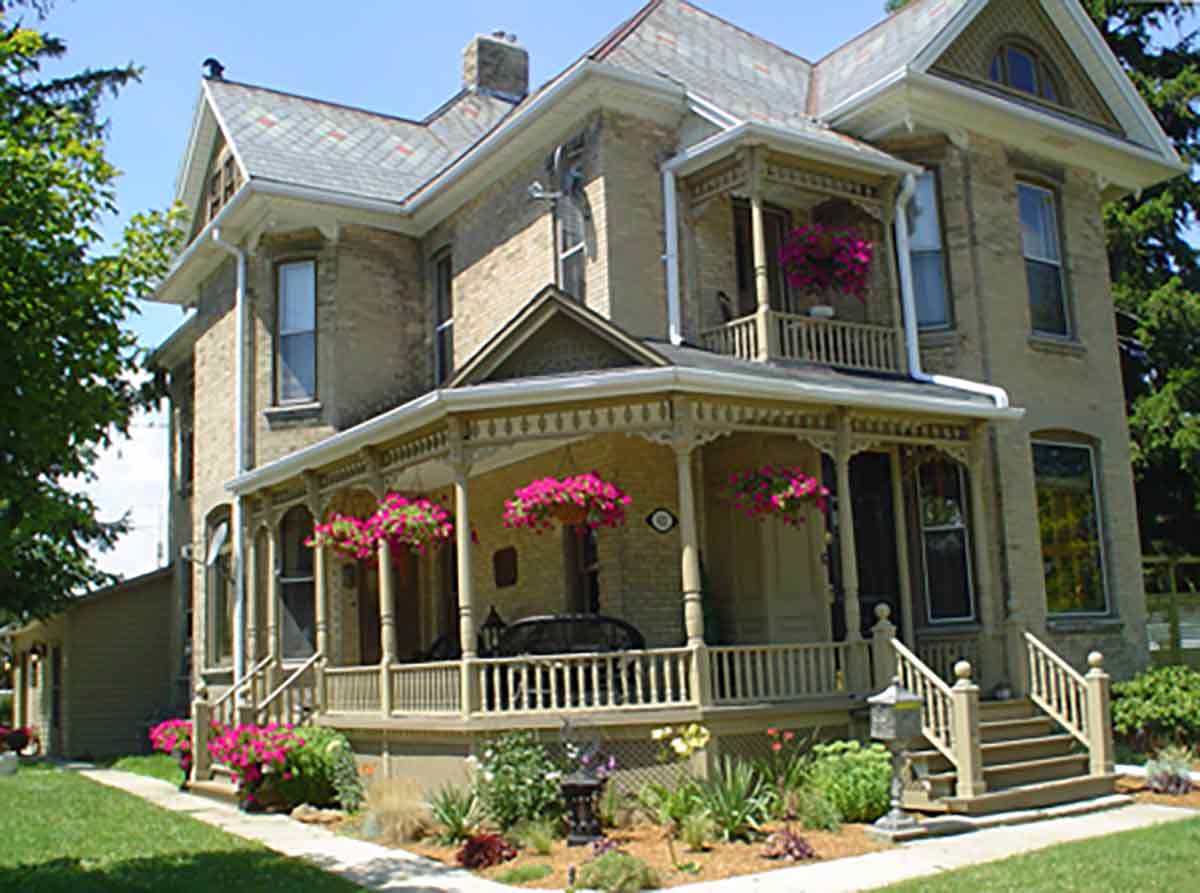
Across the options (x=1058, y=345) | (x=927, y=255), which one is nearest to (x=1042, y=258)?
(x=1058, y=345)

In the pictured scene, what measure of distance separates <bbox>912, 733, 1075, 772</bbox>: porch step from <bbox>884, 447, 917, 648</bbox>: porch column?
1613 millimetres

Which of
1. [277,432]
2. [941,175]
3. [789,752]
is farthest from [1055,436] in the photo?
[277,432]

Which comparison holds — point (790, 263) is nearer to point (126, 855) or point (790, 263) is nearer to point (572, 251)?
point (572, 251)

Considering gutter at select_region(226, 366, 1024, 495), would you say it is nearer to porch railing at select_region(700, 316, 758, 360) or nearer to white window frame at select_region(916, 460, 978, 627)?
porch railing at select_region(700, 316, 758, 360)

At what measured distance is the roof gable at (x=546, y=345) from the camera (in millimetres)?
12516

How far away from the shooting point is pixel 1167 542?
22266mm

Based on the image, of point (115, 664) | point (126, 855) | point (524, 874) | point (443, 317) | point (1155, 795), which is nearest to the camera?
point (524, 874)

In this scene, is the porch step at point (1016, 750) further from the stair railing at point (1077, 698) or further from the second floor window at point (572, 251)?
the second floor window at point (572, 251)

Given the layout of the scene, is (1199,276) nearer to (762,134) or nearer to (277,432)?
(762,134)

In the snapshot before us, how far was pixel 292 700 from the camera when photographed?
14898 mm

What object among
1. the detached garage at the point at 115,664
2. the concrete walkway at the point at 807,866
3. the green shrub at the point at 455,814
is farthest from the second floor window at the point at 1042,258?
the detached garage at the point at 115,664

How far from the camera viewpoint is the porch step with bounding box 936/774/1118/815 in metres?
11.1

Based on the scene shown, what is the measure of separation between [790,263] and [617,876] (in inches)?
337

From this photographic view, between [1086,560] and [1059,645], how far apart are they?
1.34 m
